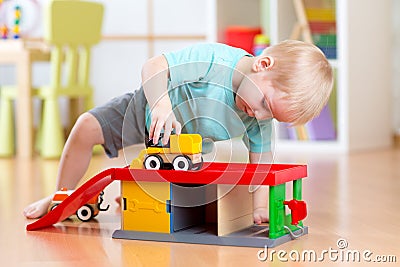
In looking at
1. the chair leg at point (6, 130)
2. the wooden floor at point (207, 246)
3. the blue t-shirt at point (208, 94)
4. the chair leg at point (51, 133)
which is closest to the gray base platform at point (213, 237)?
the wooden floor at point (207, 246)

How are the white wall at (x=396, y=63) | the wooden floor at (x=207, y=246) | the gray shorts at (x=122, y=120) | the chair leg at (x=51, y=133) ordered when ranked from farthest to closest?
the white wall at (x=396, y=63)
the chair leg at (x=51, y=133)
the gray shorts at (x=122, y=120)
the wooden floor at (x=207, y=246)

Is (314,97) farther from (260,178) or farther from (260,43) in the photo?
(260,43)

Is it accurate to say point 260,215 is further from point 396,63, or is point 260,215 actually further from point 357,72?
point 396,63

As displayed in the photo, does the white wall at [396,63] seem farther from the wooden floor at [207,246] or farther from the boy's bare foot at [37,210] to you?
the boy's bare foot at [37,210]

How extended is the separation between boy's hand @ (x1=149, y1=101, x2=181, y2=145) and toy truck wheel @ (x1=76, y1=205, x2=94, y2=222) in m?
0.27

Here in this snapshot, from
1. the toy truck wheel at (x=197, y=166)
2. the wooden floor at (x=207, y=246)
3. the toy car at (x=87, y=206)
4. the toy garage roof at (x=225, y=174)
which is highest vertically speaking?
the toy truck wheel at (x=197, y=166)

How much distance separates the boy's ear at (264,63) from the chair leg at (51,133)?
172 cm

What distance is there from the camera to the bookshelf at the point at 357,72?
2.90 meters

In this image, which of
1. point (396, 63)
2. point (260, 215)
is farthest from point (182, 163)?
point (396, 63)

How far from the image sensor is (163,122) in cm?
123

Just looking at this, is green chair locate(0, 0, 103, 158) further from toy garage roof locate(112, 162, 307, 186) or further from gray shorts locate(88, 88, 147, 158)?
toy garage roof locate(112, 162, 307, 186)

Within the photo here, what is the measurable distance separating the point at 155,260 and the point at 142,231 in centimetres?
17

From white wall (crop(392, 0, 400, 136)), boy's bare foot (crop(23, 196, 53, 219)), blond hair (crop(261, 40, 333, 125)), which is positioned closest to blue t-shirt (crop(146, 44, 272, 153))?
blond hair (crop(261, 40, 333, 125))

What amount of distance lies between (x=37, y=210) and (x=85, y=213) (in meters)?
0.12
